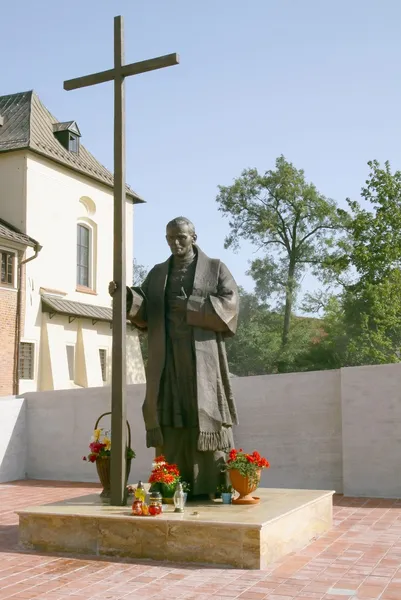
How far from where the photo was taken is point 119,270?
7.11 m

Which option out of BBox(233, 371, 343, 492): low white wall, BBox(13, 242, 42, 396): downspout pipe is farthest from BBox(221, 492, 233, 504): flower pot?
BBox(13, 242, 42, 396): downspout pipe

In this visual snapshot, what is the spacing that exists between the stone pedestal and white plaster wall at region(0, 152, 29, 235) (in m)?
20.1

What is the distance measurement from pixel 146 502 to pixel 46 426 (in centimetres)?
771

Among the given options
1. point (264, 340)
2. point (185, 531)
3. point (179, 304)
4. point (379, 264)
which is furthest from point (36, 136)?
point (185, 531)

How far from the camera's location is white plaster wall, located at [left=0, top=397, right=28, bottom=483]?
1362cm

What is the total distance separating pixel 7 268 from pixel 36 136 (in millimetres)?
5644

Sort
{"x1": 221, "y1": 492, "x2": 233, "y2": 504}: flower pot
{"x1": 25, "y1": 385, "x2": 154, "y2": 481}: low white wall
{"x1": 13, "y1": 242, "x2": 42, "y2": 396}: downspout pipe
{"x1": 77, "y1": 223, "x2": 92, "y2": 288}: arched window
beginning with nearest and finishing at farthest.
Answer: {"x1": 221, "y1": 492, "x2": 233, "y2": 504}: flower pot
{"x1": 25, "y1": 385, "x2": 154, "y2": 481}: low white wall
{"x1": 13, "y1": 242, "x2": 42, "y2": 396}: downspout pipe
{"x1": 77, "y1": 223, "x2": 92, "y2": 288}: arched window

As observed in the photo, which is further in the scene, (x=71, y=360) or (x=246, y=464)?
(x=71, y=360)

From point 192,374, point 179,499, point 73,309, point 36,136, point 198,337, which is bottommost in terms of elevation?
point 179,499

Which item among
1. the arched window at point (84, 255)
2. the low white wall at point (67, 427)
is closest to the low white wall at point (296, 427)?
the low white wall at point (67, 427)

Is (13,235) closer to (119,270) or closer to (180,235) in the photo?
(180,235)

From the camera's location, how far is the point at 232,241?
134 feet

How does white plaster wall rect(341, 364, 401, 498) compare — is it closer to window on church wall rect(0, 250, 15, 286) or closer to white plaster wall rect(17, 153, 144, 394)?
window on church wall rect(0, 250, 15, 286)

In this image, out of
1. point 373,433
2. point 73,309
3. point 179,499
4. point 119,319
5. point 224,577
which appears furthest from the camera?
point 73,309
